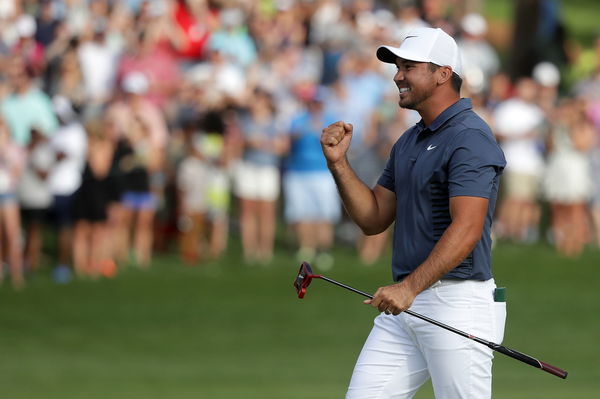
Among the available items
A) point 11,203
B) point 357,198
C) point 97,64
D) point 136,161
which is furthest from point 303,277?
point 97,64

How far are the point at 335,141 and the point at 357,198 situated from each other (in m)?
0.38

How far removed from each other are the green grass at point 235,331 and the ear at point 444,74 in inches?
240

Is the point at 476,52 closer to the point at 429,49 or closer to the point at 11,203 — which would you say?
the point at 11,203

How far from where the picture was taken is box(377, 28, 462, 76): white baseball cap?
20.9 ft

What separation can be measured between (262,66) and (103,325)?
5082 mm

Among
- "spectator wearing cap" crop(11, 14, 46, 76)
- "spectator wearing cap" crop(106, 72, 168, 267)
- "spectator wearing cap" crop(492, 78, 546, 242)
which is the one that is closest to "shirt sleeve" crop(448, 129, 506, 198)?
"spectator wearing cap" crop(106, 72, 168, 267)

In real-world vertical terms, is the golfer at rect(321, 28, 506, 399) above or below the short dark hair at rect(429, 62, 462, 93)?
below

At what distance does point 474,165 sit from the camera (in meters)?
6.16

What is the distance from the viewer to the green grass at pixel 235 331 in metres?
13.0

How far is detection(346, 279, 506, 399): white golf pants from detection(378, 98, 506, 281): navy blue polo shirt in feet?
0.37

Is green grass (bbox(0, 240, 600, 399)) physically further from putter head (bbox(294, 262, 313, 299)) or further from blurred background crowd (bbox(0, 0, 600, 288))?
putter head (bbox(294, 262, 313, 299))

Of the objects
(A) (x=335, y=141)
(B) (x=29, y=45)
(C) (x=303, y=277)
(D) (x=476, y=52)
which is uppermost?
(D) (x=476, y=52)

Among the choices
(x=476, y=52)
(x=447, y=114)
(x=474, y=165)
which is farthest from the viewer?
(x=476, y=52)

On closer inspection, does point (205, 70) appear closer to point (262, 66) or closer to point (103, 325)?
point (262, 66)
